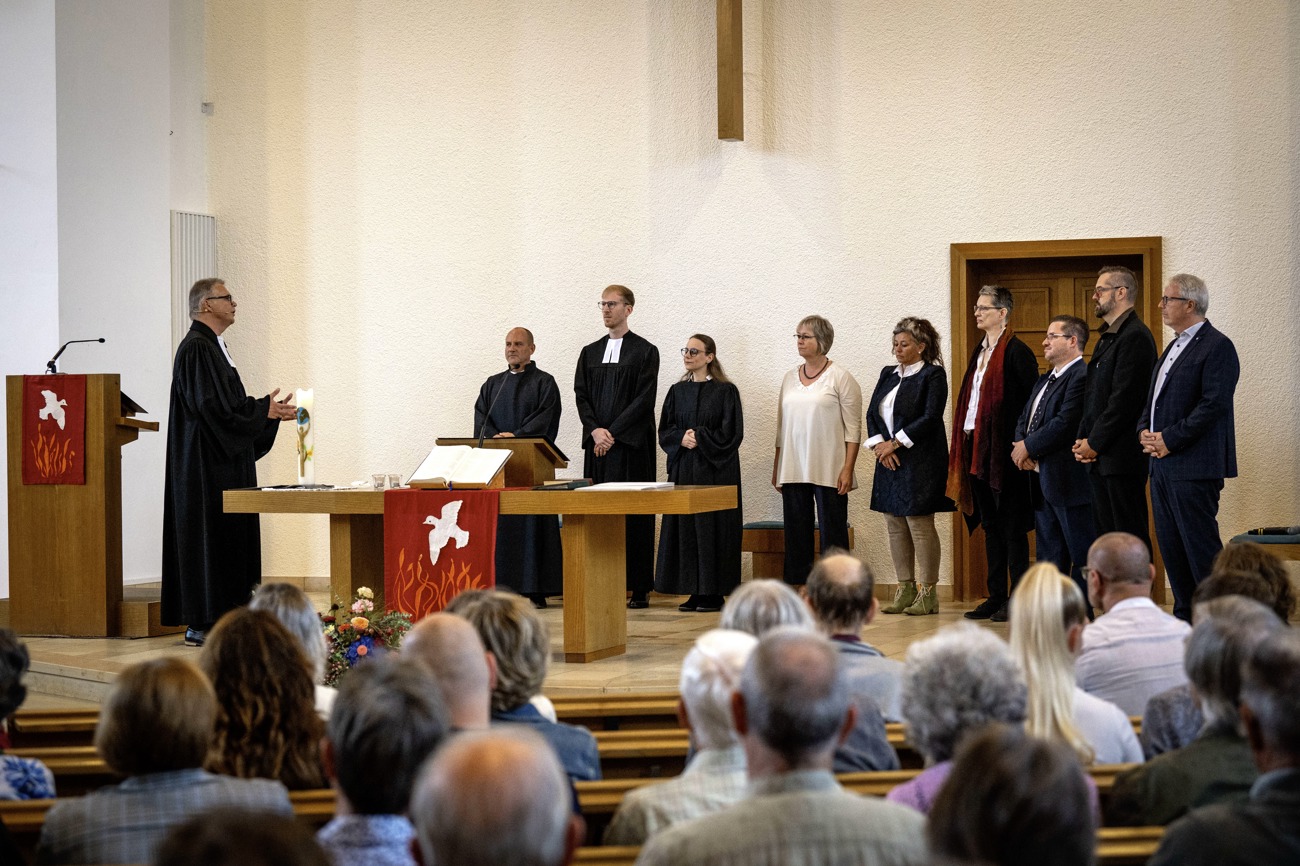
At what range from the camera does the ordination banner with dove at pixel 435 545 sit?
574 centimetres

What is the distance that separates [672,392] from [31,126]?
12.5 feet

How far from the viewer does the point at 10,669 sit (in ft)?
8.66

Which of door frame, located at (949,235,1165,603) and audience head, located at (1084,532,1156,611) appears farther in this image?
door frame, located at (949,235,1165,603)

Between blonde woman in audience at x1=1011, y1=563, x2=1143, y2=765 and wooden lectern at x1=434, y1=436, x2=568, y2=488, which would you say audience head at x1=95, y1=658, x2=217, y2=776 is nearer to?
blonde woman in audience at x1=1011, y1=563, x2=1143, y2=765

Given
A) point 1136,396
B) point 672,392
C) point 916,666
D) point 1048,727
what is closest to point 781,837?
point 916,666

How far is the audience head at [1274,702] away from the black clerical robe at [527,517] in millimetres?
6048

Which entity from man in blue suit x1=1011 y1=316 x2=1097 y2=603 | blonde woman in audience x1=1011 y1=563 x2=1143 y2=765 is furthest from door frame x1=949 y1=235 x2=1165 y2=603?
blonde woman in audience x1=1011 y1=563 x2=1143 y2=765

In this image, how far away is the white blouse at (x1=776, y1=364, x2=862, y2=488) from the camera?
296 inches

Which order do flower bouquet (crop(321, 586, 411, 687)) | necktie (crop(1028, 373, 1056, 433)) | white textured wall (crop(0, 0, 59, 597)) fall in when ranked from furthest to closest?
1. white textured wall (crop(0, 0, 59, 597))
2. necktie (crop(1028, 373, 1056, 433))
3. flower bouquet (crop(321, 586, 411, 687))

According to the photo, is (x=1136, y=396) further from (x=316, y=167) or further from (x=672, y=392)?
(x=316, y=167)

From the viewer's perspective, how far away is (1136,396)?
6.17 m

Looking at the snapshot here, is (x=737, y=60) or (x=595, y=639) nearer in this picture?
(x=595, y=639)

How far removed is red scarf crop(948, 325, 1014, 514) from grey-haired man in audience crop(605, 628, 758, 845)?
4745mm

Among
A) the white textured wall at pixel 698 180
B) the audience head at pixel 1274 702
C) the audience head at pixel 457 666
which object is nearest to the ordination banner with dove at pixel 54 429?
the white textured wall at pixel 698 180
